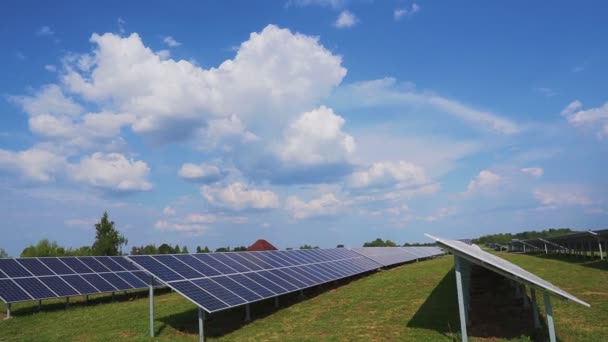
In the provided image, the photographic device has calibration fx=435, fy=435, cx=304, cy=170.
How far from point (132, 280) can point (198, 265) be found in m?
11.9

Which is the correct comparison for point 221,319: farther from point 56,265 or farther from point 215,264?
point 56,265

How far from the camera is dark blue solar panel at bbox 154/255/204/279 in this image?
19353mm

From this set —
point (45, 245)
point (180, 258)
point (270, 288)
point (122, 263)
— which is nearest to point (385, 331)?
point (270, 288)

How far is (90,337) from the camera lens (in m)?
18.2

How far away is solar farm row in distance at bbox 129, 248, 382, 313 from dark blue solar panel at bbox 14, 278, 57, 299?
820 cm

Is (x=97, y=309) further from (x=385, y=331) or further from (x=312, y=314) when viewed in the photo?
(x=385, y=331)

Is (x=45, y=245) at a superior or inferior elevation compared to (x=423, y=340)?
superior

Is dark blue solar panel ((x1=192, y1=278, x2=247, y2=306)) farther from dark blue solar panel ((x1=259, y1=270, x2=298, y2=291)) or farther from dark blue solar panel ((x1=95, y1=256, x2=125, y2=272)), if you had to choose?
dark blue solar panel ((x1=95, y1=256, x2=125, y2=272))

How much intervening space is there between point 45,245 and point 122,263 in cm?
4036

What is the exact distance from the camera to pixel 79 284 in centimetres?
2744

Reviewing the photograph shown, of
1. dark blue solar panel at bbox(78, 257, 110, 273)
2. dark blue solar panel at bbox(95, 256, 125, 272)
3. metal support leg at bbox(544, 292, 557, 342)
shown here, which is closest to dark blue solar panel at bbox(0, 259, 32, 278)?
dark blue solar panel at bbox(78, 257, 110, 273)

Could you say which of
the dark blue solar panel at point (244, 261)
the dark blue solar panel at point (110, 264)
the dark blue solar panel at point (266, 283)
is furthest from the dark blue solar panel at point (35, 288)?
the dark blue solar panel at point (266, 283)

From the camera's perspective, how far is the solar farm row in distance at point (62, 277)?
2438 cm

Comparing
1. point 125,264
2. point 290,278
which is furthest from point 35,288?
point 290,278
